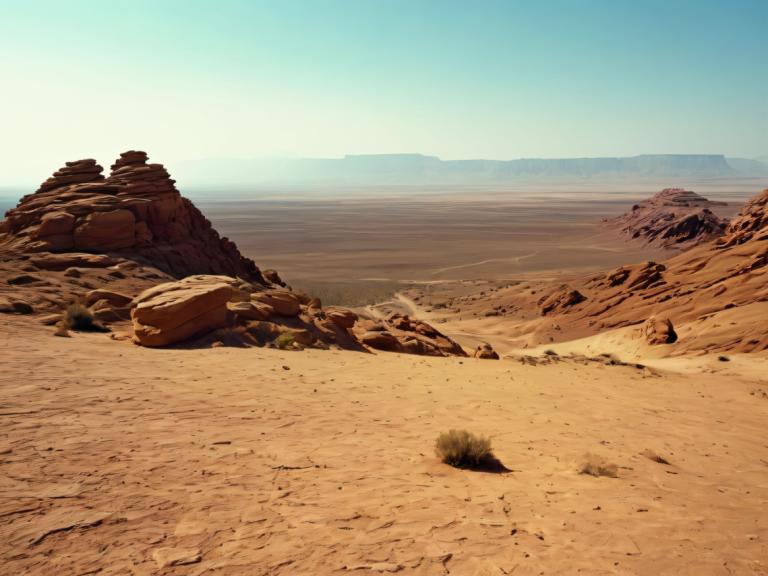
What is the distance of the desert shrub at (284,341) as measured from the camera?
15464 mm

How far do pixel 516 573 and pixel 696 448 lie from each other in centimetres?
618

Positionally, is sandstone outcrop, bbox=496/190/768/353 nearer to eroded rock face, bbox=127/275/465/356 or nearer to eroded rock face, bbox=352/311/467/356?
eroded rock face, bbox=352/311/467/356

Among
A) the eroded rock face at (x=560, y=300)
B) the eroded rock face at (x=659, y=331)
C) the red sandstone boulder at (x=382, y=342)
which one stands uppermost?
the red sandstone boulder at (x=382, y=342)

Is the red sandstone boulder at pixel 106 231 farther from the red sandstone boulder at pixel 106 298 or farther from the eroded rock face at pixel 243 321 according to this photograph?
the eroded rock face at pixel 243 321

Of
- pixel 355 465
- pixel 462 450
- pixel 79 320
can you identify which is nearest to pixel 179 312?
pixel 79 320

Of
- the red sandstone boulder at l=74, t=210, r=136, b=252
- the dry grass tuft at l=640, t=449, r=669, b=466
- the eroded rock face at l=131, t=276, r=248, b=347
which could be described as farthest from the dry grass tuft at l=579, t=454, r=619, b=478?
the red sandstone boulder at l=74, t=210, r=136, b=252

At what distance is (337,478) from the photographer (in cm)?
632

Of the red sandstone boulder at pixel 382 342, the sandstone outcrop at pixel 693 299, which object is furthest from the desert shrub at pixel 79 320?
the sandstone outcrop at pixel 693 299

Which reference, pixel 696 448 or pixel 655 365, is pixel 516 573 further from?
pixel 655 365

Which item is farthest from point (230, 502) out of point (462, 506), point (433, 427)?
point (433, 427)

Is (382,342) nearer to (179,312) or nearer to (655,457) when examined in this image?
(179,312)

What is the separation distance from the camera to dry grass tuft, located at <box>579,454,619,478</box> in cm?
700

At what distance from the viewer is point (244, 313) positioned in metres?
16.8

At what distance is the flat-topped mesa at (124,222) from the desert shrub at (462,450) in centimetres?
1946
